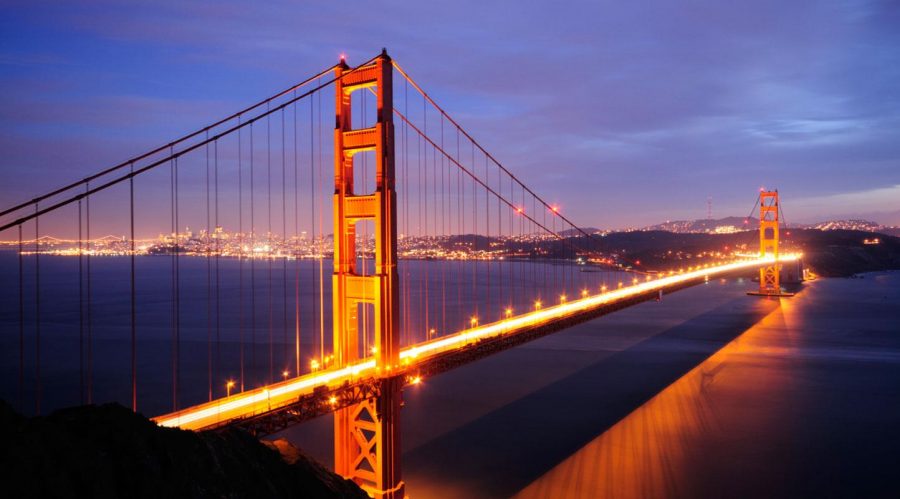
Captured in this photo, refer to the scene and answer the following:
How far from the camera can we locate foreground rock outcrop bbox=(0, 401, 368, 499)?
4.89 meters

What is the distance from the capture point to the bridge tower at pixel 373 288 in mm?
10641

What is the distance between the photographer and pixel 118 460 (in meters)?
5.44

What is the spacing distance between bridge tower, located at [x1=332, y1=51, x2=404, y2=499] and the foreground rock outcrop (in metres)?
3.64

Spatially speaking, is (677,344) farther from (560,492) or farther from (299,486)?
(299,486)

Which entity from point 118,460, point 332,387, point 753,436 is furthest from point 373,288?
point 753,436

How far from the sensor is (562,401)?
19.7 metres

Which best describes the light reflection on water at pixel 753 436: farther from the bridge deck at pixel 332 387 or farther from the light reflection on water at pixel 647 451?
the bridge deck at pixel 332 387

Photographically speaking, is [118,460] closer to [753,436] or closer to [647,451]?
[647,451]

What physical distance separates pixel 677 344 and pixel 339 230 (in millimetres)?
25329

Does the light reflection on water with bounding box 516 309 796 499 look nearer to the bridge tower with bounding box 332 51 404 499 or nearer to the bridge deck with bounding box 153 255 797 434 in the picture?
the bridge deck with bounding box 153 255 797 434

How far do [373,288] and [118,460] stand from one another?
5.91 meters

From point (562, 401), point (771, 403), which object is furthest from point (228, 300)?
point (771, 403)

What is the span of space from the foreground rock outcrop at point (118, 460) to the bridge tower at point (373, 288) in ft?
11.9

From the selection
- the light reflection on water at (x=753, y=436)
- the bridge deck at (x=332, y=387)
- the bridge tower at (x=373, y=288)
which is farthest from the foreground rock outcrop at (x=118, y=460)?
the light reflection on water at (x=753, y=436)
